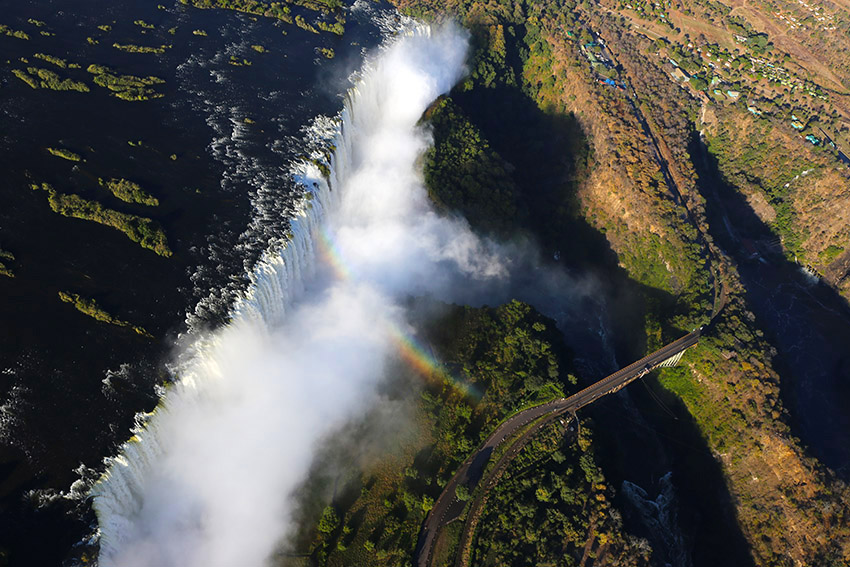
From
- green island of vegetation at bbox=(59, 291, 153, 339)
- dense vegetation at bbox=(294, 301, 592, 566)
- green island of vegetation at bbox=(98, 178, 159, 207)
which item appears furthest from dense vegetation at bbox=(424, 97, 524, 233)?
green island of vegetation at bbox=(59, 291, 153, 339)

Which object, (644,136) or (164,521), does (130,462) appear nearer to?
(164,521)

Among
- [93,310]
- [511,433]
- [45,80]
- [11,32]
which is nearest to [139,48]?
[11,32]

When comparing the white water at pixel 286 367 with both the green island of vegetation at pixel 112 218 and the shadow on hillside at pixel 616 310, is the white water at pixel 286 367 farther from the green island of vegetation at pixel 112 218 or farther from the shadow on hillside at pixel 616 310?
the shadow on hillside at pixel 616 310

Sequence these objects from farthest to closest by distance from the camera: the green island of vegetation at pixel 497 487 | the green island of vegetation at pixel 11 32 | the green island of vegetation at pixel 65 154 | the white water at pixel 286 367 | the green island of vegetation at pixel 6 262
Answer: the green island of vegetation at pixel 11 32 → the green island of vegetation at pixel 65 154 → the green island of vegetation at pixel 497 487 → the green island of vegetation at pixel 6 262 → the white water at pixel 286 367

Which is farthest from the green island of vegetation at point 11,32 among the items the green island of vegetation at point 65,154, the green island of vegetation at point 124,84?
the green island of vegetation at point 65,154

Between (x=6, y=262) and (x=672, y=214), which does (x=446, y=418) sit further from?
(x=672, y=214)

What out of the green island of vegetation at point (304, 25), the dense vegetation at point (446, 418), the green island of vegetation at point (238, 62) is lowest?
the dense vegetation at point (446, 418)
